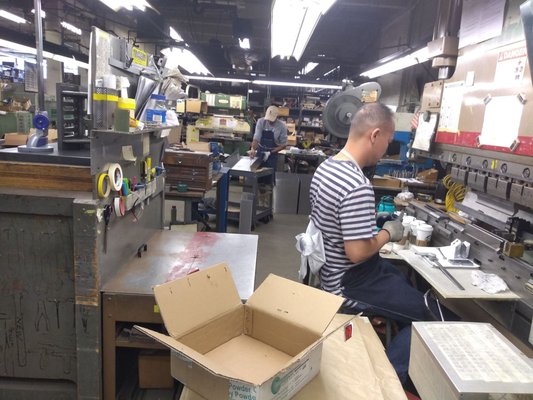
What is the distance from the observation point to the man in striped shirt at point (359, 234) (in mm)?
1589

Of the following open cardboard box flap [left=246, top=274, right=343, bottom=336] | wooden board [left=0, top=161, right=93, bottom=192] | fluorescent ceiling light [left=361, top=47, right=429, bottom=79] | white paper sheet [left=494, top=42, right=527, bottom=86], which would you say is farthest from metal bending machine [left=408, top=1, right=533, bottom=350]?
wooden board [left=0, top=161, right=93, bottom=192]

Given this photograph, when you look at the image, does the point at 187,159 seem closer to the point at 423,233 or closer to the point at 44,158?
the point at 44,158

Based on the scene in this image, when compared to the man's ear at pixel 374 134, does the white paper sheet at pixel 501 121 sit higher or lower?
higher

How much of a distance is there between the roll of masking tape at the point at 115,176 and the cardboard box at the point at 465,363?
3.65 feet

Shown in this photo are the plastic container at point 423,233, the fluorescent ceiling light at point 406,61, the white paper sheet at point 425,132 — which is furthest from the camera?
the fluorescent ceiling light at point 406,61

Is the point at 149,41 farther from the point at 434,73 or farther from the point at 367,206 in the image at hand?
the point at 367,206

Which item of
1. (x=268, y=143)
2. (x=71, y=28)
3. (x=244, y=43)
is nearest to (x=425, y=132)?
(x=268, y=143)

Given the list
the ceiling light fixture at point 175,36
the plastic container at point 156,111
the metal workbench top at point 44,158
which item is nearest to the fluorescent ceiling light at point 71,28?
the ceiling light fixture at point 175,36

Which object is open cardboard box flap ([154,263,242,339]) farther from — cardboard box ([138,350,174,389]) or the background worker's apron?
the background worker's apron

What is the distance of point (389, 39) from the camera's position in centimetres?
720

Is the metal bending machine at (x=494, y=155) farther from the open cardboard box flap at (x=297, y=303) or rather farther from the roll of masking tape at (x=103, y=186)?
the roll of masking tape at (x=103, y=186)

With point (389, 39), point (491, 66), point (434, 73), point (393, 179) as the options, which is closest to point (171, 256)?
point (491, 66)

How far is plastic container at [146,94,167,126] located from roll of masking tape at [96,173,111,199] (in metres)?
0.43

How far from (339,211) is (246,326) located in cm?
62
